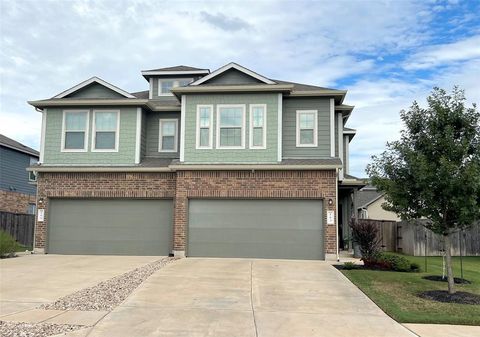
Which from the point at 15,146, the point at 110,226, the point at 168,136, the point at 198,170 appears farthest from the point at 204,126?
the point at 15,146

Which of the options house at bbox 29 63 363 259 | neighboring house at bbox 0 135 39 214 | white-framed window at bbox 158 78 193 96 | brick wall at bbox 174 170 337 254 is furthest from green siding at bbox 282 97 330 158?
neighboring house at bbox 0 135 39 214

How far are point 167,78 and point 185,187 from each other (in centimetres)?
639

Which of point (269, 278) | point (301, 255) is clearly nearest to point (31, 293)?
point (269, 278)

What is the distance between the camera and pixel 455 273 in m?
14.4

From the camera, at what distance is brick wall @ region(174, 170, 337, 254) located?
1684cm

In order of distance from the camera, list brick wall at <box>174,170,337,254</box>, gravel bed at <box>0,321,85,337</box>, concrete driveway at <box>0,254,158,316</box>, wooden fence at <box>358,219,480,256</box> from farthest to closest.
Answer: wooden fence at <box>358,219,480,256</box> → brick wall at <box>174,170,337,254</box> → concrete driveway at <box>0,254,158,316</box> → gravel bed at <box>0,321,85,337</box>

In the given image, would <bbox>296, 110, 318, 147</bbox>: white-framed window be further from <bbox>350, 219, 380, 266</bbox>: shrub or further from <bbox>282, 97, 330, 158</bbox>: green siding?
<bbox>350, 219, 380, 266</bbox>: shrub

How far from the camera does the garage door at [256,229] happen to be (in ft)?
55.5

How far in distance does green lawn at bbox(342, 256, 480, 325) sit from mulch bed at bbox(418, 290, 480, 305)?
0.84 feet

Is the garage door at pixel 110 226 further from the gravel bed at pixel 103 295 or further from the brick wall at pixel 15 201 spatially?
the brick wall at pixel 15 201

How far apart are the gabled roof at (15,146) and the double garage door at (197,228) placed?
11.7 meters

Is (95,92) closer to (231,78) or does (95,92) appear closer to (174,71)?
(174,71)

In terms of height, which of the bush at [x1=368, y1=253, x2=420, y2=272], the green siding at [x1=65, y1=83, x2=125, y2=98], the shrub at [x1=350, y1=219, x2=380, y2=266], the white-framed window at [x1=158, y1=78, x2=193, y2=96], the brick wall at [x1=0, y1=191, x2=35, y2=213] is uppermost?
the white-framed window at [x1=158, y1=78, x2=193, y2=96]

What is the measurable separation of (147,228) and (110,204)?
5.91 feet
